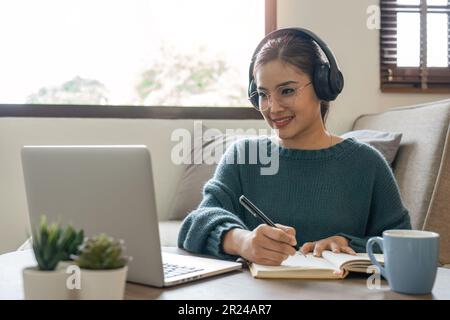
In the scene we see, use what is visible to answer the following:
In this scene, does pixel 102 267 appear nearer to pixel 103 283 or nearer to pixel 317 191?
pixel 103 283

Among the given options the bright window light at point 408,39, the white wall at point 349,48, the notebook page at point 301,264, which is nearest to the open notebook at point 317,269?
A: the notebook page at point 301,264

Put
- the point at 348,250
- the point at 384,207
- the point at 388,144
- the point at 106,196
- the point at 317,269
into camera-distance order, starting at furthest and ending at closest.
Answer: the point at 388,144 < the point at 384,207 < the point at 348,250 < the point at 317,269 < the point at 106,196

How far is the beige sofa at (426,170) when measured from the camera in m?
1.74

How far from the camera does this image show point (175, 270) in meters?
0.93

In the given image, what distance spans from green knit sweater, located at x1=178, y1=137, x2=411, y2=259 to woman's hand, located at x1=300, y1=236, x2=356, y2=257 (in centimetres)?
15

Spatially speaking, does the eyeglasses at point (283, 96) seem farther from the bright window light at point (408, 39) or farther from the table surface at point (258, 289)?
the bright window light at point (408, 39)

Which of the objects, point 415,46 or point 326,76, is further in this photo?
point 415,46

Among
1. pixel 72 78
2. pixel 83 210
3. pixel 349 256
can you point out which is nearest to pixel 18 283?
pixel 83 210

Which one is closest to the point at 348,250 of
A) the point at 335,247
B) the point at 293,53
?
the point at 335,247

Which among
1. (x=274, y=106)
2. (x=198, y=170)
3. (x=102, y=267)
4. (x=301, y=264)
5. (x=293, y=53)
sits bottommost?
(x=198, y=170)

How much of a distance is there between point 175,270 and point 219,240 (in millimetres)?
176

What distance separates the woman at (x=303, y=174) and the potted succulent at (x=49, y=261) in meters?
0.54

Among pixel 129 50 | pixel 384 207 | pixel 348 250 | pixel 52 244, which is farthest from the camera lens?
pixel 129 50

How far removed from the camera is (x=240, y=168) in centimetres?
139
